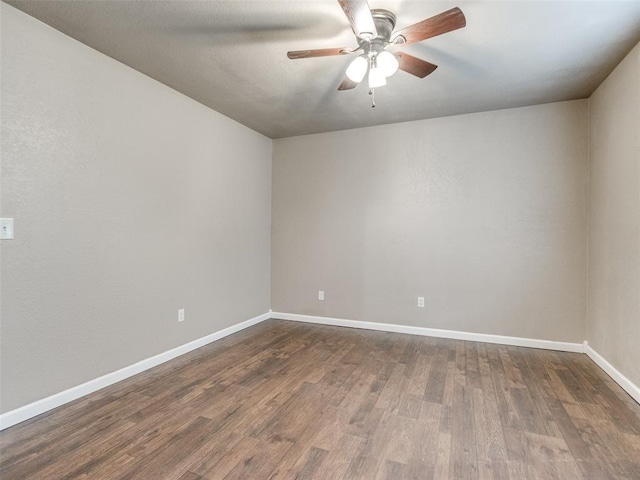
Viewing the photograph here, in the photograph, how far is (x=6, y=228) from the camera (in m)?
1.98

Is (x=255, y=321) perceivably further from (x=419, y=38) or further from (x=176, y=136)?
(x=419, y=38)

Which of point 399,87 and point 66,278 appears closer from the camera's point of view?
point 66,278

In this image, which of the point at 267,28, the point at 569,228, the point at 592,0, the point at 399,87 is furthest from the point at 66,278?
the point at 569,228

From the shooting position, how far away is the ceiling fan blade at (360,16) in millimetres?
1570

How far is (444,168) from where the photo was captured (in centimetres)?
378

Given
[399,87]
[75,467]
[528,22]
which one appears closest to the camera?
[75,467]

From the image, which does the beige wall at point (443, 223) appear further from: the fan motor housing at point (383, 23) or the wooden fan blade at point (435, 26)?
the wooden fan blade at point (435, 26)

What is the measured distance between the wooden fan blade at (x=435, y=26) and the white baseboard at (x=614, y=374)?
277cm

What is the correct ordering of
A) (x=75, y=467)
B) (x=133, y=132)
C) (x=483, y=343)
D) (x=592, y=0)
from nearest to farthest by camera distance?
(x=75, y=467) → (x=592, y=0) → (x=133, y=132) → (x=483, y=343)

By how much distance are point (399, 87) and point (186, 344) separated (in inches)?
126

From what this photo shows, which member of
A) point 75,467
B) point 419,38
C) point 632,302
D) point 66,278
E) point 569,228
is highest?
point 419,38

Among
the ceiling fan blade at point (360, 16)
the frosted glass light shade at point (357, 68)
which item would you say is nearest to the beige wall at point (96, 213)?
the frosted glass light shade at point (357, 68)

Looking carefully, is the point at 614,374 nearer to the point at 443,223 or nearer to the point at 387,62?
the point at 443,223

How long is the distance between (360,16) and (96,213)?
2.26 m
